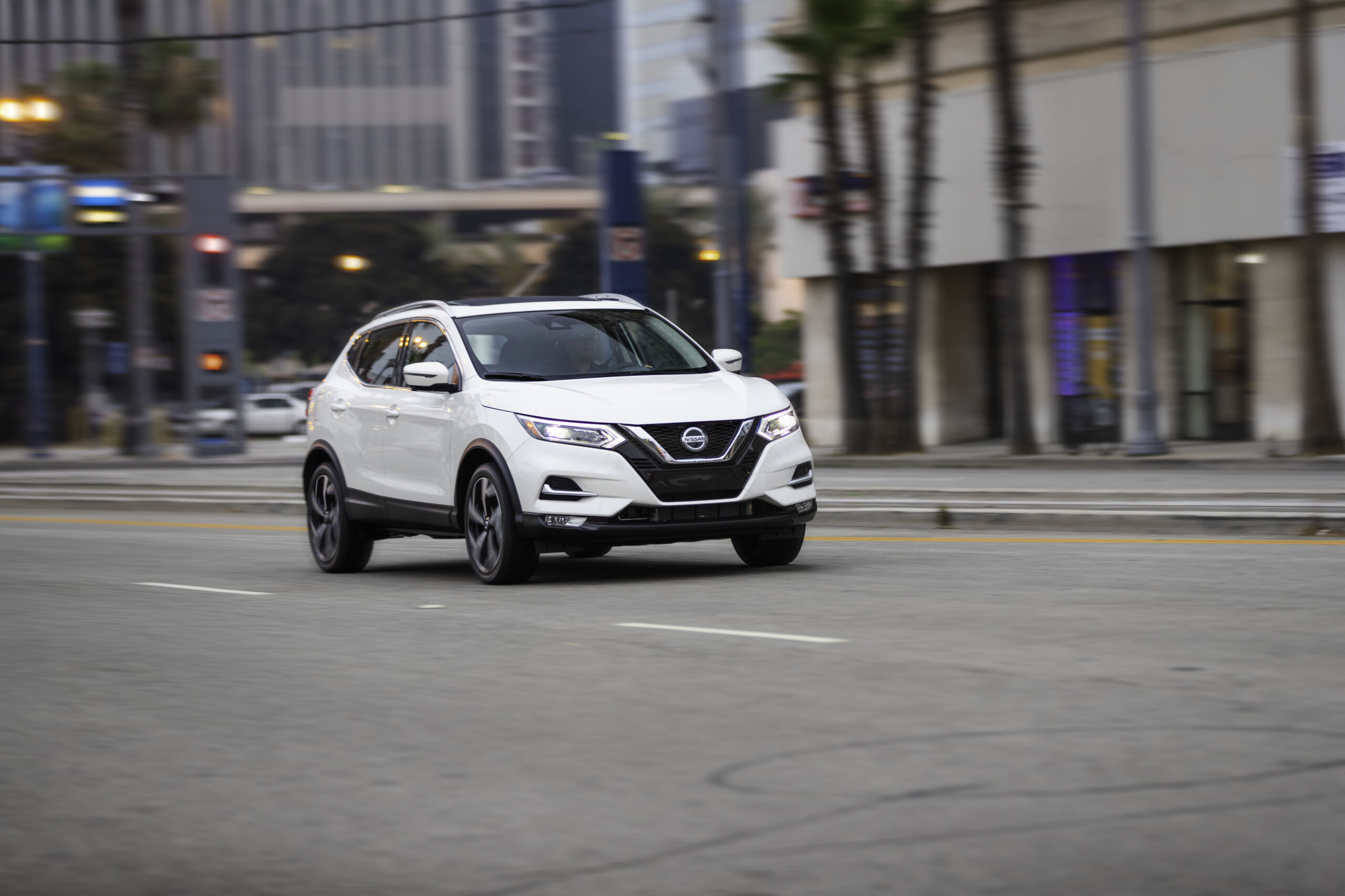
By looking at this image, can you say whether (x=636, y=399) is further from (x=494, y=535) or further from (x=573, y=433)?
(x=494, y=535)

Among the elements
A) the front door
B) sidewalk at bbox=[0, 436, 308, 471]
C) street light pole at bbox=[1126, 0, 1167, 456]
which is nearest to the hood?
the front door

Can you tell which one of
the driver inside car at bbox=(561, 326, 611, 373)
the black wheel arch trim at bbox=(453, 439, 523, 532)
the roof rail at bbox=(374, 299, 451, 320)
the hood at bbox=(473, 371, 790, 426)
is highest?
the roof rail at bbox=(374, 299, 451, 320)

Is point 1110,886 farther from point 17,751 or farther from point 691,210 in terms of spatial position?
point 691,210

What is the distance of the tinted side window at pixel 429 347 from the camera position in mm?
11859

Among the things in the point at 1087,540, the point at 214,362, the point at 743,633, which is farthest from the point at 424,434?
the point at 214,362

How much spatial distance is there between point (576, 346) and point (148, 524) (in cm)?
1080

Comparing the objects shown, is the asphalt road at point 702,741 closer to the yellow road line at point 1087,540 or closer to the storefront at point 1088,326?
the yellow road line at point 1087,540

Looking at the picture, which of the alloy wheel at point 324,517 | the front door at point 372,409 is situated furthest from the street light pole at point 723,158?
the front door at point 372,409

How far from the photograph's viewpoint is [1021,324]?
94.2ft

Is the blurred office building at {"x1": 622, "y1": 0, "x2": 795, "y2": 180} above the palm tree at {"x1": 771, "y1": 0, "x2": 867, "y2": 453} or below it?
above

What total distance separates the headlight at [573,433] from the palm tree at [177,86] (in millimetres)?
56003

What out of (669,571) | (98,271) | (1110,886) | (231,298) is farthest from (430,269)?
(1110,886)

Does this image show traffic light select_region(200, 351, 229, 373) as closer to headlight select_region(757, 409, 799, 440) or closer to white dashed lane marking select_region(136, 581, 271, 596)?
white dashed lane marking select_region(136, 581, 271, 596)

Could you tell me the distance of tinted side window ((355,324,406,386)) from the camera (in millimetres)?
12742
